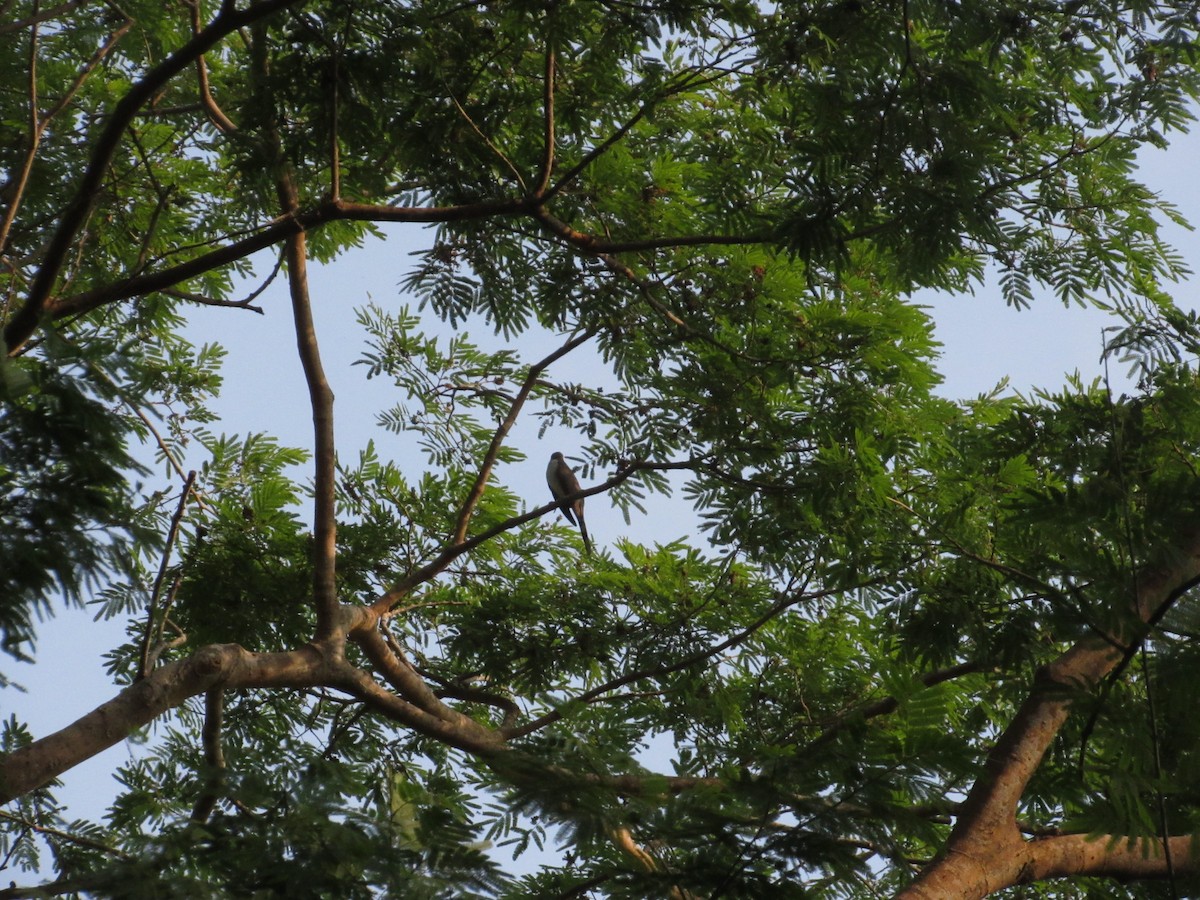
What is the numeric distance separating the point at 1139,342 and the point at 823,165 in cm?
122

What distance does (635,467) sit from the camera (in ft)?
15.4

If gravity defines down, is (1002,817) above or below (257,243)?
below

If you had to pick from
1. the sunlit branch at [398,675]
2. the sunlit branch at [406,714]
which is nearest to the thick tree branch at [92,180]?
the sunlit branch at [406,714]

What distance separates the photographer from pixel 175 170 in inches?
240

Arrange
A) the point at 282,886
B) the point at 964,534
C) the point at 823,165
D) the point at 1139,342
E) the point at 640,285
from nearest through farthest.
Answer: the point at 282,886 → the point at 1139,342 → the point at 823,165 → the point at 964,534 → the point at 640,285

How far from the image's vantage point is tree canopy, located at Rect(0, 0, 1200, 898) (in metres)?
2.65

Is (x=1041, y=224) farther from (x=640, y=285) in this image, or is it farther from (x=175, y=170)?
(x=175, y=170)

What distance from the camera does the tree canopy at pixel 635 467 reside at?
265 cm

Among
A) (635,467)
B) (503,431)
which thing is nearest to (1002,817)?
(635,467)

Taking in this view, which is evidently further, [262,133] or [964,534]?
[964,534]

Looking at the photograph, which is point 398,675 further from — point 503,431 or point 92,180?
point 92,180

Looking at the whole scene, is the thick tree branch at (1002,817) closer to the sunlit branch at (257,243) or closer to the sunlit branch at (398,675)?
the sunlit branch at (398,675)

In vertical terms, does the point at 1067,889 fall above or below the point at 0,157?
below

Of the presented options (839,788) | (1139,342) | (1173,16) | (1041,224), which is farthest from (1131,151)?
(839,788)
